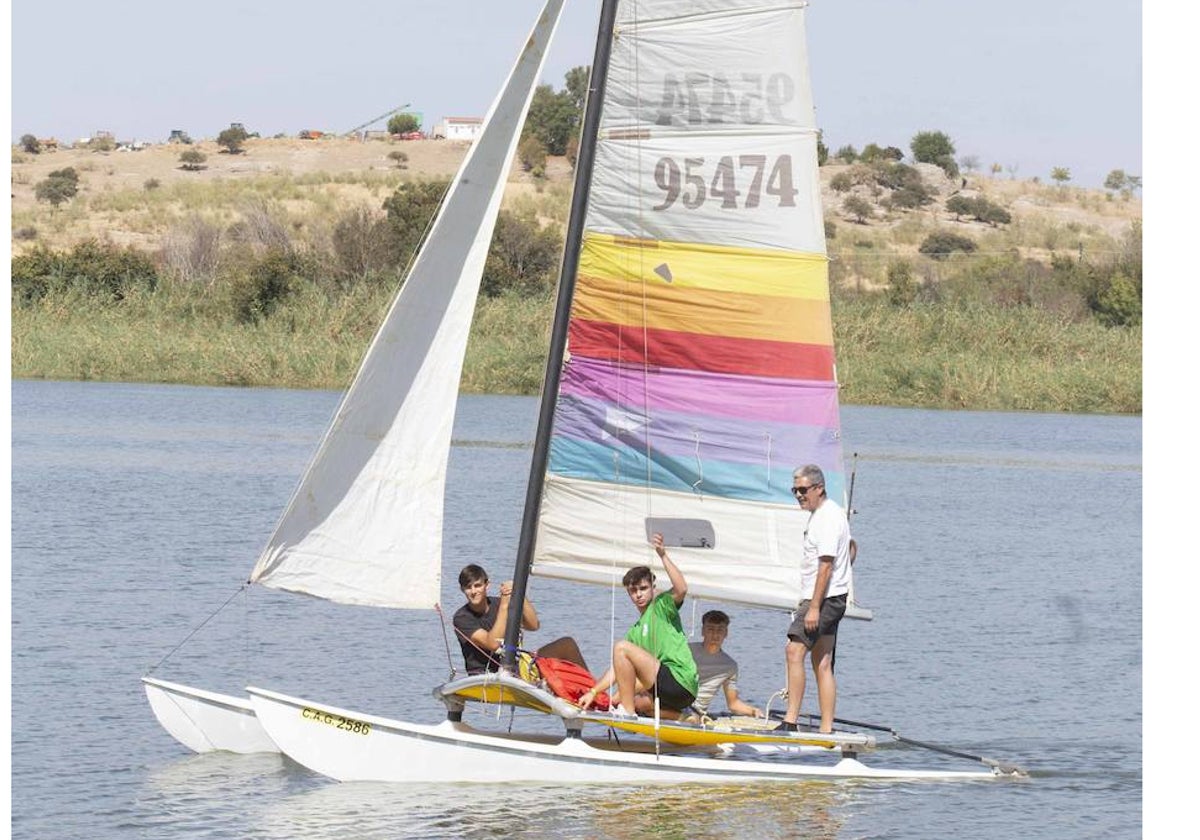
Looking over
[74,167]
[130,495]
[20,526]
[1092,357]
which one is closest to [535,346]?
[1092,357]

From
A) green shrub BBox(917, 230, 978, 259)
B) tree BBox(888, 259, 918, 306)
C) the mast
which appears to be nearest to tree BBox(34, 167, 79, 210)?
tree BBox(888, 259, 918, 306)

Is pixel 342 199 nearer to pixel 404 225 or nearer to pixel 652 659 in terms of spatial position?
pixel 404 225

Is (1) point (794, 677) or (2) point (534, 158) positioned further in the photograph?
(2) point (534, 158)

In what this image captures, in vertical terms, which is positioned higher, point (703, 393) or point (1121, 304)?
point (703, 393)

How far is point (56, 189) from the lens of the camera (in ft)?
278

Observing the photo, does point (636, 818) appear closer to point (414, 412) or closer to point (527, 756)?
point (527, 756)

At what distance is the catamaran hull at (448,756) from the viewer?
13602 mm

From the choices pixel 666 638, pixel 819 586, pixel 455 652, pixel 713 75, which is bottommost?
pixel 455 652

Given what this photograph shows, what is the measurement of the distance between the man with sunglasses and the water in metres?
0.70

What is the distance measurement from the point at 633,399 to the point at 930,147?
93039 mm

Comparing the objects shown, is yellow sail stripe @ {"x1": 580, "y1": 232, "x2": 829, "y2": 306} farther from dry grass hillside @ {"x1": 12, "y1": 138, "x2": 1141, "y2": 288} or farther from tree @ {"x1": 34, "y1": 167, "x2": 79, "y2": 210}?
tree @ {"x1": 34, "y1": 167, "x2": 79, "y2": 210}

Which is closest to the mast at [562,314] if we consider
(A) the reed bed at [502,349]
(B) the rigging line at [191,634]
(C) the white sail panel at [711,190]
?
(C) the white sail panel at [711,190]

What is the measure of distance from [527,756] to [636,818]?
819mm

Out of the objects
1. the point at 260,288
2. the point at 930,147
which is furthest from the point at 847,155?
the point at 260,288
